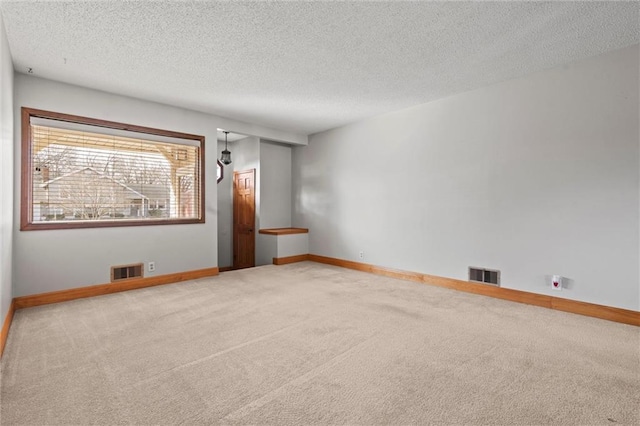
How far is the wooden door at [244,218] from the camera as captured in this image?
6.80 m

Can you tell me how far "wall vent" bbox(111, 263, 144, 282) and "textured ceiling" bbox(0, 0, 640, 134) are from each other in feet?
7.63

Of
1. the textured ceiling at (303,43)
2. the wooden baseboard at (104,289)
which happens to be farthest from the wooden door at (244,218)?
the textured ceiling at (303,43)

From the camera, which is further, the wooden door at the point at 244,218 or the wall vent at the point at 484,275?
the wooden door at the point at 244,218

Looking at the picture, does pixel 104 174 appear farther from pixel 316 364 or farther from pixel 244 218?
pixel 316 364

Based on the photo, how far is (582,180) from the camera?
333 cm

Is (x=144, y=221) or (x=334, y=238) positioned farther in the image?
(x=334, y=238)

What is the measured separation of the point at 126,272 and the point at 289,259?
2845 millimetres

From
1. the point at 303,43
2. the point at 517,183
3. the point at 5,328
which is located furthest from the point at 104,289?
the point at 517,183

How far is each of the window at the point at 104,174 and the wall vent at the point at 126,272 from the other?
586mm

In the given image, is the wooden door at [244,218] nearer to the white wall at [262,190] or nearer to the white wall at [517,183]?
the white wall at [262,190]

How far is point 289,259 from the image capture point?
633 centimetres

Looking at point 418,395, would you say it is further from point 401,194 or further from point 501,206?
point 401,194

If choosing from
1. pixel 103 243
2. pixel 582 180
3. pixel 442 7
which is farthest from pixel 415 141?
pixel 103 243

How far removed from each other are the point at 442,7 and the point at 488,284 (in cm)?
319
